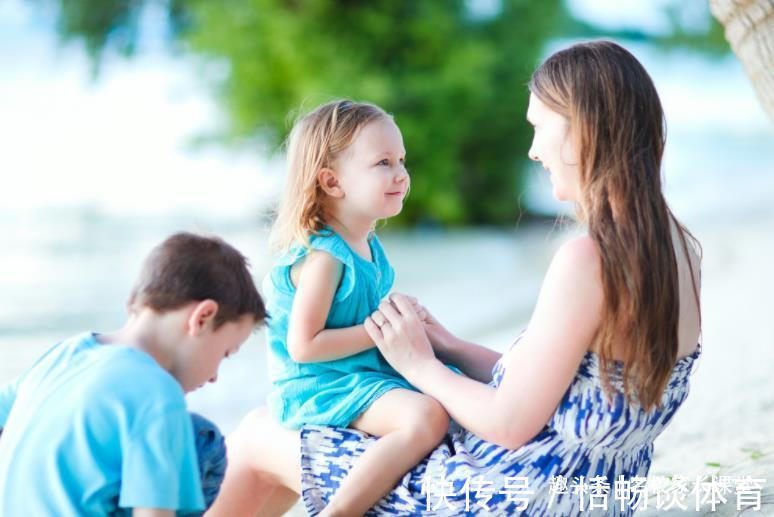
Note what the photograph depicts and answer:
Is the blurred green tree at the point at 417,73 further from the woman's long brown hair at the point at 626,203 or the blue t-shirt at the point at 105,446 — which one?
the blue t-shirt at the point at 105,446

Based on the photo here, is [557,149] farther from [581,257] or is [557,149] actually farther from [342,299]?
[342,299]

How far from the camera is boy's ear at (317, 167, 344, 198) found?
2.62m

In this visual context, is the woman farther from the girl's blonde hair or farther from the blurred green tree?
the blurred green tree

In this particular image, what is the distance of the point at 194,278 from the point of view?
2062 mm

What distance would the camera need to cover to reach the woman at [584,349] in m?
2.09

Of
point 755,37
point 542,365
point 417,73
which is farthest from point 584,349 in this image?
point 417,73

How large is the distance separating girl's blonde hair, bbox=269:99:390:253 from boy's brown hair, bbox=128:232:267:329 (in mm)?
456

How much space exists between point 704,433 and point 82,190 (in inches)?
656

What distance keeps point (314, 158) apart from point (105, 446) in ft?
3.33

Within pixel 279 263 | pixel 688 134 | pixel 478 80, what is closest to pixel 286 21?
pixel 478 80

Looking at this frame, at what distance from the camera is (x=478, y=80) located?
12.9 m

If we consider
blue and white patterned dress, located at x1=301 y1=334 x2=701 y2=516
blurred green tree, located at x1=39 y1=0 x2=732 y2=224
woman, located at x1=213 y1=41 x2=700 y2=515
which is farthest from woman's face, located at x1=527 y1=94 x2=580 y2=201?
blurred green tree, located at x1=39 y1=0 x2=732 y2=224

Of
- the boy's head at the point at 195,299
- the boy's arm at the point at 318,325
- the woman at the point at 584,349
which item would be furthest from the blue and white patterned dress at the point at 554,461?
the boy's head at the point at 195,299

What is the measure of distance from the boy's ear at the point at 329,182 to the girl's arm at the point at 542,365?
0.60 meters
